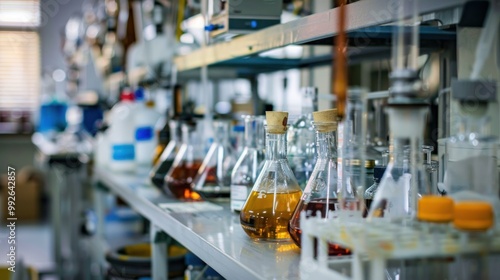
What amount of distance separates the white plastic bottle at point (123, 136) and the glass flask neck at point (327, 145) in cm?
185

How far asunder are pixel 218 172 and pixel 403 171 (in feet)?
2.62

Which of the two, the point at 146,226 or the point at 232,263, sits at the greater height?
the point at 232,263

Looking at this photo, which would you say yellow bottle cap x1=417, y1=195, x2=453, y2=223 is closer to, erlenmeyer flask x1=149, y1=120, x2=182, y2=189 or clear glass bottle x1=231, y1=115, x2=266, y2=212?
clear glass bottle x1=231, y1=115, x2=266, y2=212

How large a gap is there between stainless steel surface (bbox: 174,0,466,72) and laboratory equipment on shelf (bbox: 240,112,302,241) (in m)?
0.18

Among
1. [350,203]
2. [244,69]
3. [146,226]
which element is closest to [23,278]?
[146,226]

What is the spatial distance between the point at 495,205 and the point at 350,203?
0.74 feet

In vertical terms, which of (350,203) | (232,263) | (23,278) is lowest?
(23,278)

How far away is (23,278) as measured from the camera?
2.38 meters

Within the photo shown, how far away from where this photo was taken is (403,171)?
0.94 m

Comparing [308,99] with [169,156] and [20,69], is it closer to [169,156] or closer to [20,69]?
[169,156]

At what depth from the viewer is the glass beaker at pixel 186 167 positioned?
1829 mm

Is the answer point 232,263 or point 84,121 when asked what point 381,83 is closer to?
point 232,263

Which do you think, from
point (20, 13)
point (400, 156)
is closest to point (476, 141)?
point (400, 156)

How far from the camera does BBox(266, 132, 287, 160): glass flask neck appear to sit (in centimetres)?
119
